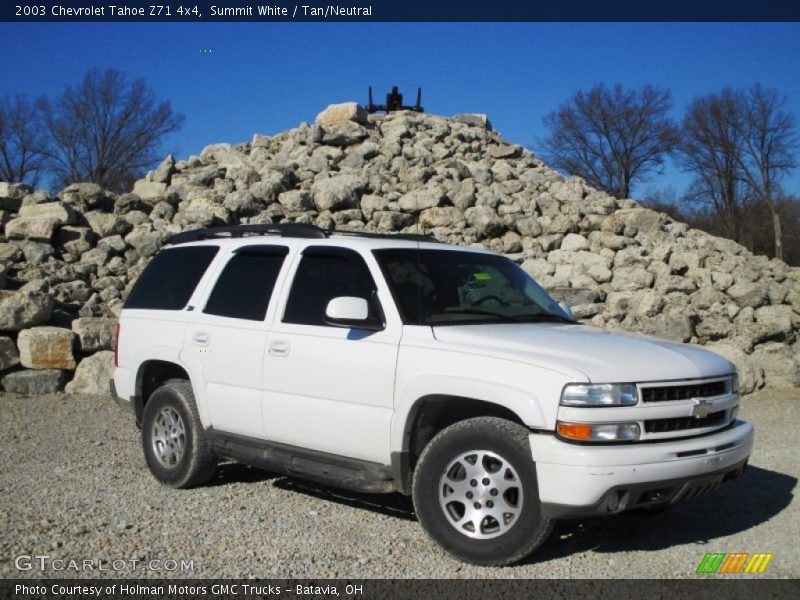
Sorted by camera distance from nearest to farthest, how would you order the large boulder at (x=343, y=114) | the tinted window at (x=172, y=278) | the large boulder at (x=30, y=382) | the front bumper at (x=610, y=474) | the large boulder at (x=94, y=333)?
the front bumper at (x=610, y=474) < the tinted window at (x=172, y=278) < the large boulder at (x=30, y=382) < the large boulder at (x=94, y=333) < the large boulder at (x=343, y=114)

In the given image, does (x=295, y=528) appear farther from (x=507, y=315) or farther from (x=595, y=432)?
(x=595, y=432)

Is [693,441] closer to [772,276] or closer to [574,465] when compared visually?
[574,465]

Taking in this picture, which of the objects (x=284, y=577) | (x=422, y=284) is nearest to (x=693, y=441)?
(x=422, y=284)

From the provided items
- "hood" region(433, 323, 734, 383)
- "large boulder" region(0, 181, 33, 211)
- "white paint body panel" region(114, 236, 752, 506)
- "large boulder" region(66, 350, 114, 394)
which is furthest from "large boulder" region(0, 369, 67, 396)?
"hood" region(433, 323, 734, 383)

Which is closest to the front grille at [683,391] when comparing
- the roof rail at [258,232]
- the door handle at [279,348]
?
the door handle at [279,348]

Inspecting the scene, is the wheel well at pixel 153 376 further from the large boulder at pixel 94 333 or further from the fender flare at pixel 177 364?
the large boulder at pixel 94 333

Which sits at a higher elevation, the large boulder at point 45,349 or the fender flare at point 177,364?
the fender flare at point 177,364

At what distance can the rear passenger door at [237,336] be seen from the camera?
19.2 ft

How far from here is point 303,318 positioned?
5691mm

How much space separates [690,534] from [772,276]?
11.6 m

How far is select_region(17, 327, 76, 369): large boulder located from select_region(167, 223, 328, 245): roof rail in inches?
177

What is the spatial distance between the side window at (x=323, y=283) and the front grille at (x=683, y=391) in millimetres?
1920

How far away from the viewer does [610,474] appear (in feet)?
14.1

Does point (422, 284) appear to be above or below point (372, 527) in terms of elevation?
above
